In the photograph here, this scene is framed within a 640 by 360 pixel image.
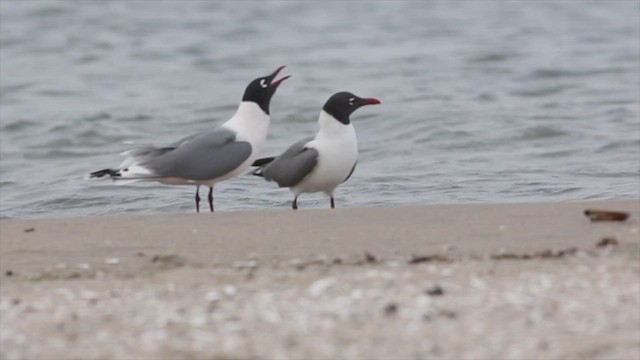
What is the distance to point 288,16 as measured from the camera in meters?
23.0

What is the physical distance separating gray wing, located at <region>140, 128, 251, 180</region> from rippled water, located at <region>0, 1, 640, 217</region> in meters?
1.49

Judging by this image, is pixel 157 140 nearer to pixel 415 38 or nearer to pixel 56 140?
pixel 56 140

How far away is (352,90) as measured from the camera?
16391 mm

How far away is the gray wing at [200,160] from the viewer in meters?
8.65

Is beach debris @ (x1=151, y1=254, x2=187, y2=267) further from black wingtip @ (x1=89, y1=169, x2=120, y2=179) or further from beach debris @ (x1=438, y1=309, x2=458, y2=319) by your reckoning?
black wingtip @ (x1=89, y1=169, x2=120, y2=179)

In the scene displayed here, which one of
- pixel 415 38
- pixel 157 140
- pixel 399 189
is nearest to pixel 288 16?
pixel 415 38

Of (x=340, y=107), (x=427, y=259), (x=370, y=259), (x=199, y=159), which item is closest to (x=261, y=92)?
(x=340, y=107)

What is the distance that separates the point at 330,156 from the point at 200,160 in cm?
85

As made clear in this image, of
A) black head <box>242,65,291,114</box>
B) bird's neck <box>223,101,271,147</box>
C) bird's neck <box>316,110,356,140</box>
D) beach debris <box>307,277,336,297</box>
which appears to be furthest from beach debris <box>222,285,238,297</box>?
black head <box>242,65,291,114</box>

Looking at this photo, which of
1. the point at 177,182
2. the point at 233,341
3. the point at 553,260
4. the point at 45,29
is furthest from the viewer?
the point at 45,29

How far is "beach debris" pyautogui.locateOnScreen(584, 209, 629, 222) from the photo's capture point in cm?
707

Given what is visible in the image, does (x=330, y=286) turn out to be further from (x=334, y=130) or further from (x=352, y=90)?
(x=352, y=90)

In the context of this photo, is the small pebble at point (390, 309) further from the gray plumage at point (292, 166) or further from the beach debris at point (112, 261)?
the gray plumage at point (292, 166)

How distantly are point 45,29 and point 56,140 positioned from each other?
854 cm
